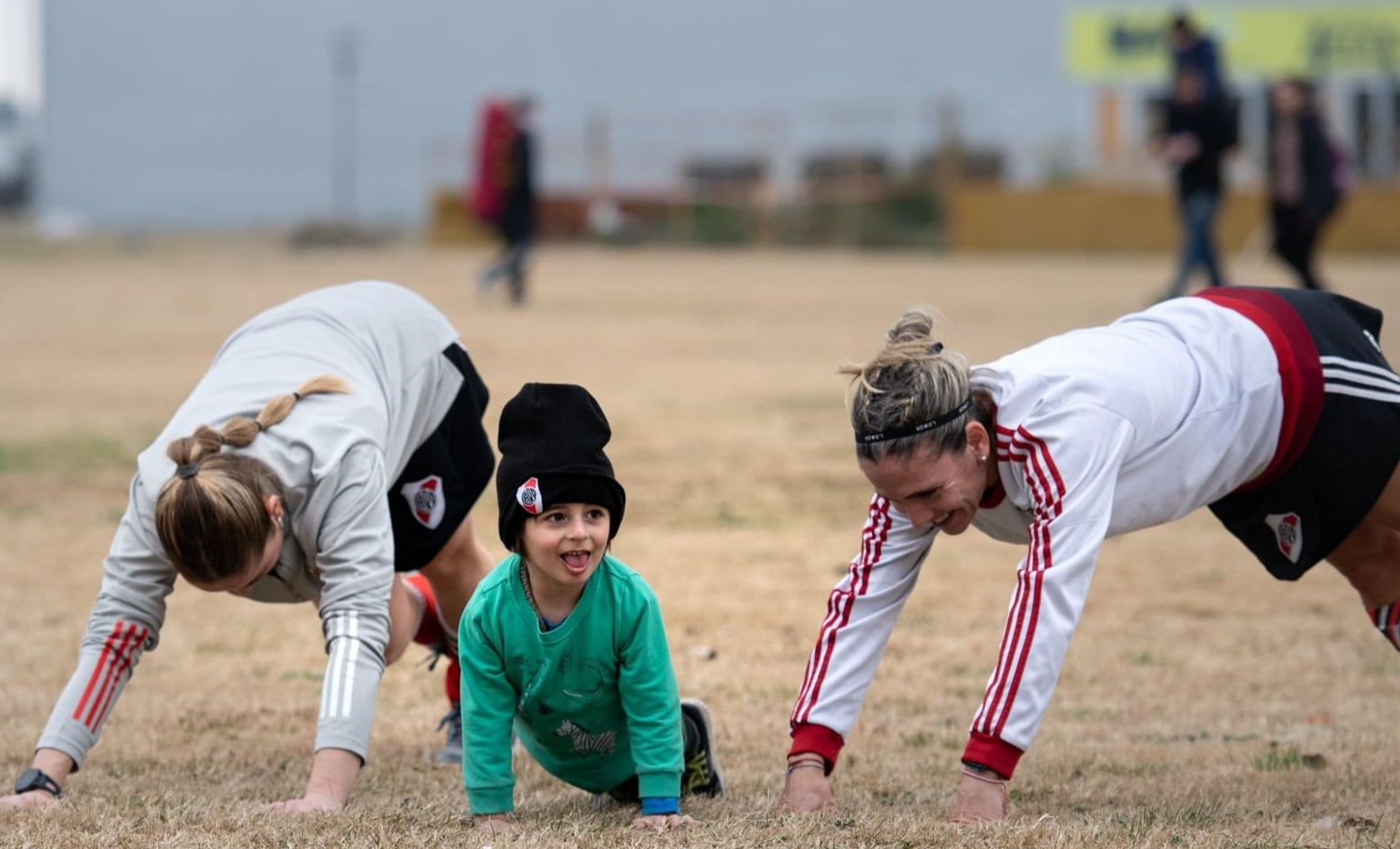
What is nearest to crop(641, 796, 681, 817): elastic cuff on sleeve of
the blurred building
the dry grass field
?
the dry grass field

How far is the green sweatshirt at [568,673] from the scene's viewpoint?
12.2ft

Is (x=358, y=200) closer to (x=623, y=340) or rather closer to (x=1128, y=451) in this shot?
(x=623, y=340)

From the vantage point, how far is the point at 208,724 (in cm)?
511

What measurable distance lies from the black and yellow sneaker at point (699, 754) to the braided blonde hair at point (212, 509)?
0.99m

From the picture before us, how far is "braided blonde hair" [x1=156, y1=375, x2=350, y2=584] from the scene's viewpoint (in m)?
3.71

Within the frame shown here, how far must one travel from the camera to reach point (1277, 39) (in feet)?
118

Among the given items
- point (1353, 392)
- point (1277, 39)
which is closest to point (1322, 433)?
point (1353, 392)

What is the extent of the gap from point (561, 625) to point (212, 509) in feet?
2.35

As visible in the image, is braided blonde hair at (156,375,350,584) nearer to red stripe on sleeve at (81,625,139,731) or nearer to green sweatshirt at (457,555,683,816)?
red stripe on sleeve at (81,625,139,731)

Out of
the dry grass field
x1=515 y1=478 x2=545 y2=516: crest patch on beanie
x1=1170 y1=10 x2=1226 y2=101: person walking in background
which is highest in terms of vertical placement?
x1=1170 y1=10 x2=1226 y2=101: person walking in background

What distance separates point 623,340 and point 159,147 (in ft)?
91.5

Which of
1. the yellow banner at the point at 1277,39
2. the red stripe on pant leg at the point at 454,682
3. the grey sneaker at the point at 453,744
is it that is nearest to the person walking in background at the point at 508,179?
the red stripe on pant leg at the point at 454,682

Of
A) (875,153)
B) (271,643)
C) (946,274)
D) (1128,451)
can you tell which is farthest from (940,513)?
(875,153)

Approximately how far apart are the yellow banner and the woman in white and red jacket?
33.1 meters
